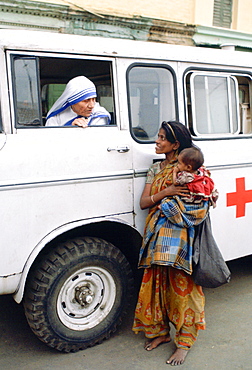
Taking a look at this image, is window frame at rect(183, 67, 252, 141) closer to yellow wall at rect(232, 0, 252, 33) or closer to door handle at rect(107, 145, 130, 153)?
door handle at rect(107, 145, 130, 153)

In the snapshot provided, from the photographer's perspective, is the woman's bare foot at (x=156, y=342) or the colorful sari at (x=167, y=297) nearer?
the colorful sari at (x=167, y=297)

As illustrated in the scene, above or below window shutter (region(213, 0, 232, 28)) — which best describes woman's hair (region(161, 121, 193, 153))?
below

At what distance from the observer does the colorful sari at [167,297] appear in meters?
3.36

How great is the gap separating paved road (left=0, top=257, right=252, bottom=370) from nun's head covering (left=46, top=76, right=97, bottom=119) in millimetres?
1875

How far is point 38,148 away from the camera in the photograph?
3.07m

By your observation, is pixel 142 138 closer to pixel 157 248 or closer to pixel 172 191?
pixel 172 191

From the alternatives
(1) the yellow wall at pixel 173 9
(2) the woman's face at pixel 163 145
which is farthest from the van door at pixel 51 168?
(1) the yellow wall at pixel 173 9

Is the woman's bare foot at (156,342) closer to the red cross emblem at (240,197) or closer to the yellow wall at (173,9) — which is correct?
the red cross emblem at (240,197)

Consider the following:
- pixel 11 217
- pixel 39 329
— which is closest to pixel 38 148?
pixel 11 217

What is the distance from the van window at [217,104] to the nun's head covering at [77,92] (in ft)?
3.09

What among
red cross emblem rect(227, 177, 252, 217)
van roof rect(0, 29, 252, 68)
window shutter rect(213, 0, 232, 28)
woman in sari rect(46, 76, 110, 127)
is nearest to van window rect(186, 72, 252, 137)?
van roof rect(0, 29, 252, 68)

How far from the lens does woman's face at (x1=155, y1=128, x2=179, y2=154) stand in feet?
11.1

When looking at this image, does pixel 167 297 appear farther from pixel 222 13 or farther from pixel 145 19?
pixel 222 13

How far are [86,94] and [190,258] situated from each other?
1.43 metres
